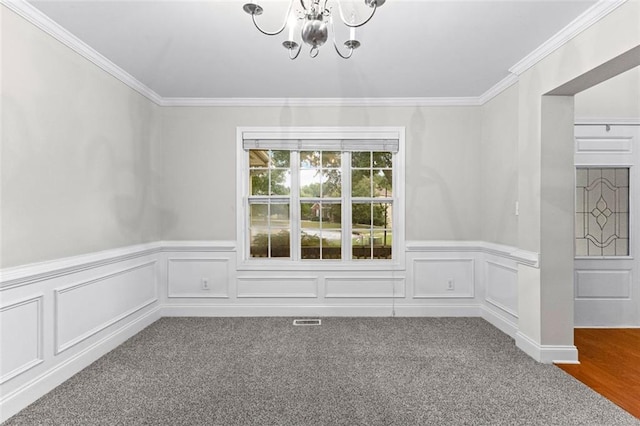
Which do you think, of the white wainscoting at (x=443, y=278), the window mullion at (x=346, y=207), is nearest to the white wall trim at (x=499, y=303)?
the white wainscoting at (x=443, y=278)

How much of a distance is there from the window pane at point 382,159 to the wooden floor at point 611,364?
2765mm

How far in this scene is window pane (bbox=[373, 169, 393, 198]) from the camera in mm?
4469

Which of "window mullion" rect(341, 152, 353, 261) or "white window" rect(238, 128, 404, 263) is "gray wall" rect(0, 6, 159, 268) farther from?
"window mullion" rect(341, 152, 353, 261)

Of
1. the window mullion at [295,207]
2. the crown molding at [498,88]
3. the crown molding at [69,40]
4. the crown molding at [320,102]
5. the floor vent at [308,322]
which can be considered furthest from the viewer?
the window mullion at [295,207]

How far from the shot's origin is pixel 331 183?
14.7ft

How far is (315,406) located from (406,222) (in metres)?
2.62

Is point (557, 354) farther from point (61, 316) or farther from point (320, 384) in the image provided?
point (61, 316)

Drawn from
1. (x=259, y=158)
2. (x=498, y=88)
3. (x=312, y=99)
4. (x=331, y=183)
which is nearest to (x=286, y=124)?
(x=312, y=99)

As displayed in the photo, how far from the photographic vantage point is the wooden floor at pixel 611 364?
2498 mm

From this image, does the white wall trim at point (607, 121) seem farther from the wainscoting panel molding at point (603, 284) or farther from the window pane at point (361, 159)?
the window pane at point (361, 159)

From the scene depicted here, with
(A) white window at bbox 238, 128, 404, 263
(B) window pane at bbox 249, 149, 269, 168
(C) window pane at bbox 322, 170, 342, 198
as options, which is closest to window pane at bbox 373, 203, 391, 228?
(A) white window at bbox 238, 128, 404, 263

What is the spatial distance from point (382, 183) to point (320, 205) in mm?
862

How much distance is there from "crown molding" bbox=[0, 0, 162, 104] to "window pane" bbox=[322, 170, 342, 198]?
235 centimetres

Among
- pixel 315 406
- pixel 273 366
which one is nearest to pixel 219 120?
pixel 273 366
